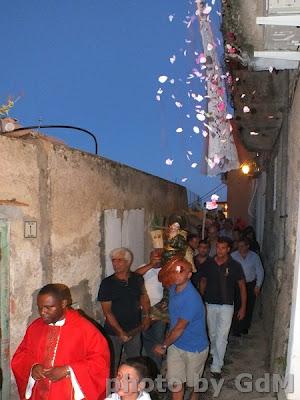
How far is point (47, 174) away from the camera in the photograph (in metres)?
4.82

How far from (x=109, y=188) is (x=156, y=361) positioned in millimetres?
2603

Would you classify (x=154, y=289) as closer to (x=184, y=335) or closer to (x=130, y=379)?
(x=184, y=335)

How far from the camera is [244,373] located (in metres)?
6.28

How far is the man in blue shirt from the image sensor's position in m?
4.69

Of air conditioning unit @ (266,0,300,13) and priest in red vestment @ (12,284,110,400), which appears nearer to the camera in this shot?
air conditioning unit @ (266,0,300,13)

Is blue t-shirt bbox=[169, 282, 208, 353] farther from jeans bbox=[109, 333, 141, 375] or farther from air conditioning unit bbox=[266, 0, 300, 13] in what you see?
air conditioning unit bbox=[266, 0, 300, 13]

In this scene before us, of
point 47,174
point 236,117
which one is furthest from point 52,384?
point 236,117

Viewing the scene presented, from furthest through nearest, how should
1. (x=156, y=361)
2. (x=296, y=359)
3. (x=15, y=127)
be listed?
1. (x=156, y=361)
2. (x=15, y=127)
3. (x=296, y=359)

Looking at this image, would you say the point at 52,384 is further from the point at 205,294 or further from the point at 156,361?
the point at 205,294

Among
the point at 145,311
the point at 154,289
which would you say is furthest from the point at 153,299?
the point at 145,311

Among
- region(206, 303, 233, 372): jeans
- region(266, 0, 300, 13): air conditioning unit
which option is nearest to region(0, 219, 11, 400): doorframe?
region(266, 0, 300, 13): air conditioning unit

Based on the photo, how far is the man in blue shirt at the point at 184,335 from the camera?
469 centimetres

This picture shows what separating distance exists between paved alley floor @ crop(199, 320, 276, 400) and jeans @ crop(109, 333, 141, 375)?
3.30 ft

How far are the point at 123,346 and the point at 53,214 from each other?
2.02 m
